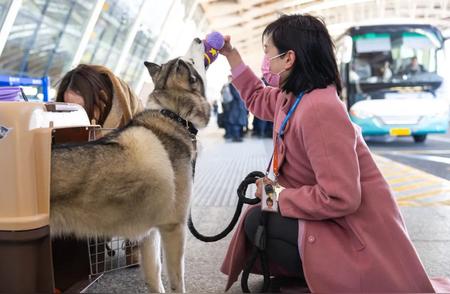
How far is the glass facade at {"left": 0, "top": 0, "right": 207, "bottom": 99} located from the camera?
917 centimetres

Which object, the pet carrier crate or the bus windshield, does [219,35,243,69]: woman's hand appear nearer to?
the pet carrier crate

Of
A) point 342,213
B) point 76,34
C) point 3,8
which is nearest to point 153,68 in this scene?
point 342,213

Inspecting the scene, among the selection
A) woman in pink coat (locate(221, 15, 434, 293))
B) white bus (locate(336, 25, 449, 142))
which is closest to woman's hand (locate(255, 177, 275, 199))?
woman in pink coat (locate(221, 15, 434, 293))

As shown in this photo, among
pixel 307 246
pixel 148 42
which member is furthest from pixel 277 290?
pixel 148 42

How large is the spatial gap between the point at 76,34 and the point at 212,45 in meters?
10.1

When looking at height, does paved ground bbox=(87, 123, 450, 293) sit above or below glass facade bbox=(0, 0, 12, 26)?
below

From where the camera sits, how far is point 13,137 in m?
1.70

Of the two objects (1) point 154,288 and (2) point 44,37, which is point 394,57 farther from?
(1) point 154,288

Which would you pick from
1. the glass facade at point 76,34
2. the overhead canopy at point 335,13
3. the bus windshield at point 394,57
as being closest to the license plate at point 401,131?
the bus windshield at point 394,57

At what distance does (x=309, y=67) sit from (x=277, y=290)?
1222 mm

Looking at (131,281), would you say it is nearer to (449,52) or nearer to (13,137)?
(13,137)

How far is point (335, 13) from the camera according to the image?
→ 62.0 ft

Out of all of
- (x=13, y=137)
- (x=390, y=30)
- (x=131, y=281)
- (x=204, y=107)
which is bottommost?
(x=131, y=281)

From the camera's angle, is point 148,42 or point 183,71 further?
point 148,42
